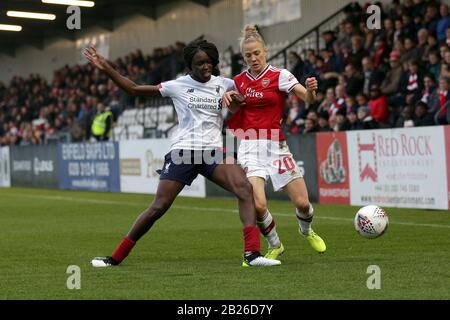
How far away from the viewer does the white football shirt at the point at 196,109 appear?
1007cm

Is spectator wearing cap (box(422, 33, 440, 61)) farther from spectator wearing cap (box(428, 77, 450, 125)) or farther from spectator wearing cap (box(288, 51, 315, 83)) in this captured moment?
spectator wearing cap (box(288, 51, 315, 83))

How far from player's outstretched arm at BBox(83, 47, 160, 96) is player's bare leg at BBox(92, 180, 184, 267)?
0.90 meters

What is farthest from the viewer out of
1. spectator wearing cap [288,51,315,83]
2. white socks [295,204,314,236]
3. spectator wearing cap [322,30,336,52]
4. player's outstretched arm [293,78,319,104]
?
spectator wearing cap [322,30,336,52]

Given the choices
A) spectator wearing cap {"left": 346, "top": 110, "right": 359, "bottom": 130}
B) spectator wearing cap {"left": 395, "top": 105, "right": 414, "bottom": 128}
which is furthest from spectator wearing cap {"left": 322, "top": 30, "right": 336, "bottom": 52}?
spectator wearing cap {"left": 395, "top": 105, "right": 414, "bottom": 128}

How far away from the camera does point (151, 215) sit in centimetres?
1007

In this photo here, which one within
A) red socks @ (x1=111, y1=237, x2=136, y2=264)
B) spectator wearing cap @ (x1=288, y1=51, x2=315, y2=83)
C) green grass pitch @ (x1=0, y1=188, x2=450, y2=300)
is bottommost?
green grass pitch @ (x1=0, y1=188, x2=450, y2=300)

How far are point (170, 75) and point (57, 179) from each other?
580 cm

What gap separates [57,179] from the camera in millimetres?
33094

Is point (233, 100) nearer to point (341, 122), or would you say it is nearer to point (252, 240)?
point (252, 240)

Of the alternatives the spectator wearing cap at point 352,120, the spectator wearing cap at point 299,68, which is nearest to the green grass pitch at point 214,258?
the spectator wearing cap at point 352,120

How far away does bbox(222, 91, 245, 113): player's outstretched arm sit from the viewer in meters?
10.0

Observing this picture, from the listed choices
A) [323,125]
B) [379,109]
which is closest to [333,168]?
[379,109]
